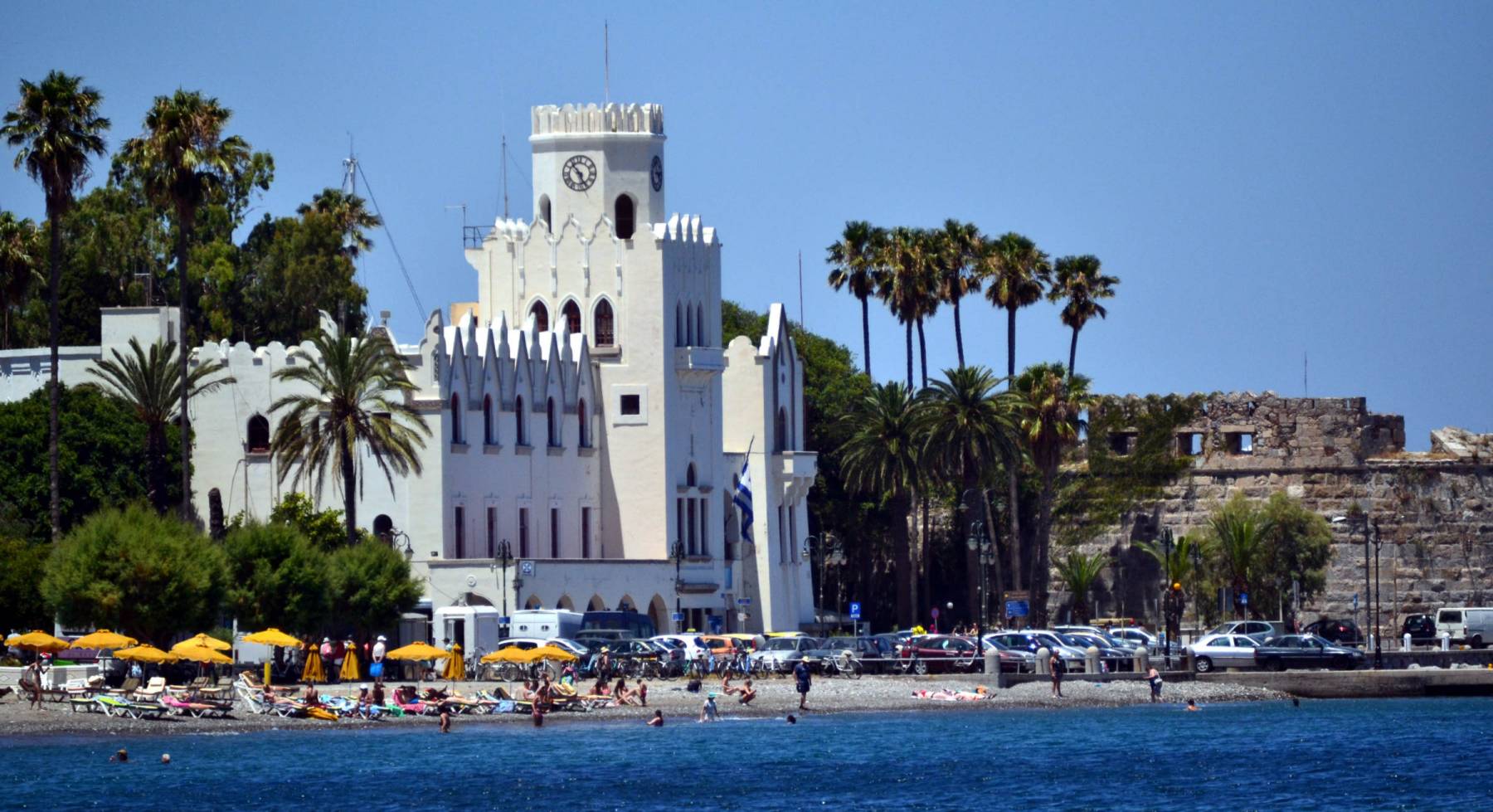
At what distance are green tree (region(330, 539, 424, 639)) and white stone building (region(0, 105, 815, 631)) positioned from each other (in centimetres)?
754

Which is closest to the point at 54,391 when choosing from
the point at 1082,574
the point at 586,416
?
the point at 586,416

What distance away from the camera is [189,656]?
71750mm

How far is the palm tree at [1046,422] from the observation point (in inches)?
4203

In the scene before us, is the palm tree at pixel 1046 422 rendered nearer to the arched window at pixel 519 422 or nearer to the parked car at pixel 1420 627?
the parked car at pixel 1420 627

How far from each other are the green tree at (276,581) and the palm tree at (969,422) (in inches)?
1137

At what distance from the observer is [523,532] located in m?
98.9

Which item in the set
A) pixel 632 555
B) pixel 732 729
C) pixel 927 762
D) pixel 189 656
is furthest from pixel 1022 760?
pixel 632 555

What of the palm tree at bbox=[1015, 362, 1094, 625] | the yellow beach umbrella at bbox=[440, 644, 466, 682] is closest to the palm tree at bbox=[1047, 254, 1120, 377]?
the palm tree at bbox=[1015, 362, 1094, 625]

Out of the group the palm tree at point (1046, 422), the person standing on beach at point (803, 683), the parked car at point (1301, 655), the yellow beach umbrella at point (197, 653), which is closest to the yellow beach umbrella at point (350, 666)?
the yellow beach umbrella at point (197, 653)

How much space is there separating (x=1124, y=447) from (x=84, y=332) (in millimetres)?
39361

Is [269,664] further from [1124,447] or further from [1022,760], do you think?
[1124,447]

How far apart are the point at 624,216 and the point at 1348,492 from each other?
28174mm

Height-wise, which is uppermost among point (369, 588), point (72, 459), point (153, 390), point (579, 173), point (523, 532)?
point (579, 173)

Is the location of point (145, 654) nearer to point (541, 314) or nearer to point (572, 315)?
point (541, 314)
